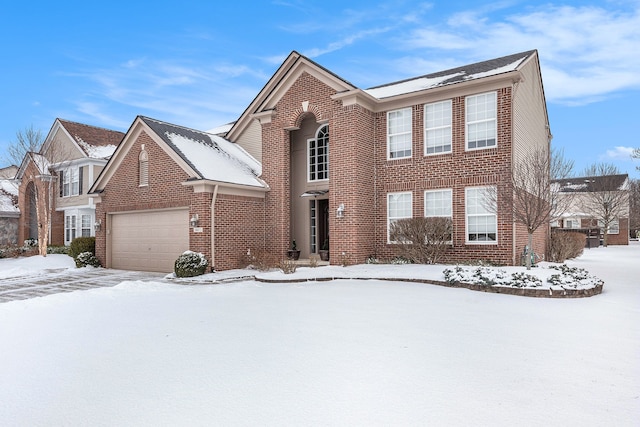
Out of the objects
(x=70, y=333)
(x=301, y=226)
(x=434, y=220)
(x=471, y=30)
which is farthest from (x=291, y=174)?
(x=70, y=333)

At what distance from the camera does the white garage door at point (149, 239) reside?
1606cm

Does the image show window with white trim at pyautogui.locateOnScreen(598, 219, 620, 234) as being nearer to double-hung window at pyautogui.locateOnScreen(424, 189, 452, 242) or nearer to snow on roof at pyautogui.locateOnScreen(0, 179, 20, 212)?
double-hung window at pyautogui.locateOnScreen(424, 189, 452, 242)

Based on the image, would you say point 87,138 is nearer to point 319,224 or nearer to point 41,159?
point 41,159

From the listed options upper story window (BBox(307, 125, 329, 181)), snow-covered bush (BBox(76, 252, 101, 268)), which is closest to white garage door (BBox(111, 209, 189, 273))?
snow-covered bush (BBox(76, 252, 101, 268))

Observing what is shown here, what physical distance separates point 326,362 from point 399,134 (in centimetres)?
1207

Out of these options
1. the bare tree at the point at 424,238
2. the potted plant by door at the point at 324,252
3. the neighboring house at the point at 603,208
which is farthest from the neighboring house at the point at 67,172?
the neighboring house at the point at 603,208

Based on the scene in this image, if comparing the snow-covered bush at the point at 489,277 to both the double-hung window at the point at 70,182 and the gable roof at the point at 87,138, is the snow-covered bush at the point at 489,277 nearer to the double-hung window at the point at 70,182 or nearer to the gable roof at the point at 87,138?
the gable roof at the point at 87,138

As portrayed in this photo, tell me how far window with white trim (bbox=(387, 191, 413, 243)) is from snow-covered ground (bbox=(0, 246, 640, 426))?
6478 millimetres

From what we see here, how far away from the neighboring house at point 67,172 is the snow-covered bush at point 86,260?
774cm

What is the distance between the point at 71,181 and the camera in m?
26.9

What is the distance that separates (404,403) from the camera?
385 cm

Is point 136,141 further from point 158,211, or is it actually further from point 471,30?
point 471,30

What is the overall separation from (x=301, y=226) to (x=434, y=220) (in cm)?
626

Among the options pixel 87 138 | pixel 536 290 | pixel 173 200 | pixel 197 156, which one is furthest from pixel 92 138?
pixel 536 290
